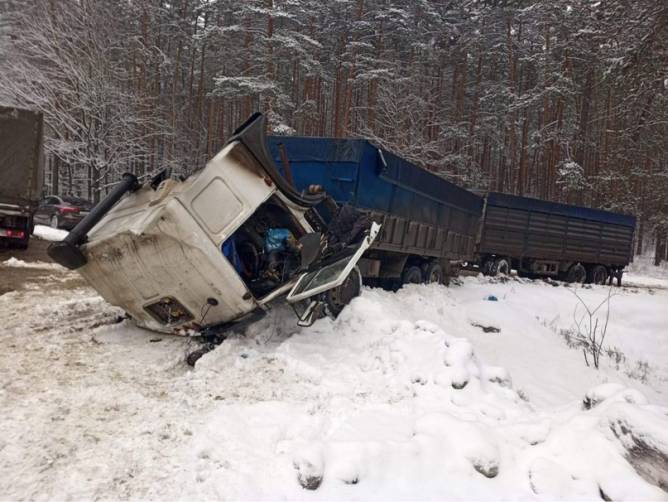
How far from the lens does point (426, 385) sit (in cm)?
406

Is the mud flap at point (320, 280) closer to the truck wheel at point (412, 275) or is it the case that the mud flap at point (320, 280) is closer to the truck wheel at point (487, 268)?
the truck wheel at point (412, 275)

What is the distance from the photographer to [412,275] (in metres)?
9.74

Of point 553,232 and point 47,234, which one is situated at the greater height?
point 553,232

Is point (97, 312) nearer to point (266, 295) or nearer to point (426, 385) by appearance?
point (266, 295)

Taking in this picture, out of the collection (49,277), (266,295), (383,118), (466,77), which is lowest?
(49,277)

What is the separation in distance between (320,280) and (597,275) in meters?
17.4

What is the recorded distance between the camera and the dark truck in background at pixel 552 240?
14609mm

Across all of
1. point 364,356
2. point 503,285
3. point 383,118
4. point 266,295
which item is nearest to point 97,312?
point 266,295

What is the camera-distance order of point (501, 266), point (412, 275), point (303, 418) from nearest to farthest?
1. point (303, 418)
2. point (412, 275)
3. point (501, 266)

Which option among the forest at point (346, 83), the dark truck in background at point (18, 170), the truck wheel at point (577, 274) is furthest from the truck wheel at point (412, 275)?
the truck wheel at point (577, 274)

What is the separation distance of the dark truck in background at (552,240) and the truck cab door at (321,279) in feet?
33.0

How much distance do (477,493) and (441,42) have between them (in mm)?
29161

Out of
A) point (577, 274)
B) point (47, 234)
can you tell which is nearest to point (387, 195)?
point (47, 234)

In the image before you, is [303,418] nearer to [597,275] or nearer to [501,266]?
[501,266]
